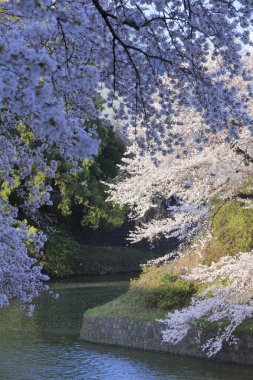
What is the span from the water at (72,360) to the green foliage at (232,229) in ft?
8.29

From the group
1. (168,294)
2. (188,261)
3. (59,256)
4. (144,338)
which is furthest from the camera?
(59,256)

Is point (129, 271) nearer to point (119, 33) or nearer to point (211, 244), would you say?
point (211, 244)

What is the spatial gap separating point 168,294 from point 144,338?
1.09m

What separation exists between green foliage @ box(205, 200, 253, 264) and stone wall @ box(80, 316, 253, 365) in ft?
6.72

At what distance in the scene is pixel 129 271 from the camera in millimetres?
33000

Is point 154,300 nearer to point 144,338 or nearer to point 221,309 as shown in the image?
Result: point 144,338

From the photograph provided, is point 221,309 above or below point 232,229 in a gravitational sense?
below

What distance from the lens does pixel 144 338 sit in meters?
12.8

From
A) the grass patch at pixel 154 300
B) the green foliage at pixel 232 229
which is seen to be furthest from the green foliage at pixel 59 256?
the green foliage at pixel 232 229

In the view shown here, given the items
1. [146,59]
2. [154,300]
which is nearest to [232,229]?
[154,300]

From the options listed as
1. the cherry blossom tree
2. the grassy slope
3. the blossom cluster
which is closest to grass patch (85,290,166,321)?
the grassy slope

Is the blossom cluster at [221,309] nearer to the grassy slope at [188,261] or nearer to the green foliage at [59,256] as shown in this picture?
the grassy slope at [188,261]

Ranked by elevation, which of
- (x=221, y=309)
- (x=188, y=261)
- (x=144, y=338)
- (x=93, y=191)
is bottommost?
(x=144, y=338)

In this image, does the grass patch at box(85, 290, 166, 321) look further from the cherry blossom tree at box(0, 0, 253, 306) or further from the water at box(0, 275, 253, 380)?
the cherry blossom tree at box(0, 0, 253, 306)
